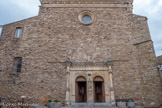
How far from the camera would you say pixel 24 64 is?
10469 mm

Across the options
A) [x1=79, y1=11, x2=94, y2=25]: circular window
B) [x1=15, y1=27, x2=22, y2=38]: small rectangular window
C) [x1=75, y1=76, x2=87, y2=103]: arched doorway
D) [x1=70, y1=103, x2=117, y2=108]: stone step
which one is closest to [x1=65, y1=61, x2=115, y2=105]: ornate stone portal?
[x1=75, y1=76, x2=87, y2=103]: arched doorway

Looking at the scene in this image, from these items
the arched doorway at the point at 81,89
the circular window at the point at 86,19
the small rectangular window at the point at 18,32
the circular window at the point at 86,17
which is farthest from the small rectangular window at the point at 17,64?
the circular window at the point at 86,19

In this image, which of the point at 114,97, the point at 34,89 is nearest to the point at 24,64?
the point at 34,89

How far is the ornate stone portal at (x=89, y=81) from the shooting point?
9.58m

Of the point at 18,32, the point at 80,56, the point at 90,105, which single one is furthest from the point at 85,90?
the point at 18,32

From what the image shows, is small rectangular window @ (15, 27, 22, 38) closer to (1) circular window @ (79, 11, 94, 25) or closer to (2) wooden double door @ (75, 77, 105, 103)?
(1) circular window @ (79, 11, 94, 25)

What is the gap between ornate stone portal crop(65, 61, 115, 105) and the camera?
9.58 meters

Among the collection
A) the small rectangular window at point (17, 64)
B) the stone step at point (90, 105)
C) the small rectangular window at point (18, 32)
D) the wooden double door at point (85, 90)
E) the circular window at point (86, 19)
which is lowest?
the stone step at point (90, 105)

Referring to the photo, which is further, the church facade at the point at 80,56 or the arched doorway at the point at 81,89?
the arched doorway at the point at 81,89

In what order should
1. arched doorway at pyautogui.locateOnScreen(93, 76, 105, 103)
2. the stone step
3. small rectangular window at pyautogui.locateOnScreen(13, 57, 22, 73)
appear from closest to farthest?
the stone step < arched doorway at pyautogui.locateOnScreen(93, 76, 105, 103) < small rectangular window at pyautogui.locateOnScreen(13, 57, 22, 73)

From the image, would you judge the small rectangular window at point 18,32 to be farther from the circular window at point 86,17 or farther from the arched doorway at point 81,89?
the arched doorway at point 81,89

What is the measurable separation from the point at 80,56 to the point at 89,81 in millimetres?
2289

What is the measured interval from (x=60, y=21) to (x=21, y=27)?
12.5ft

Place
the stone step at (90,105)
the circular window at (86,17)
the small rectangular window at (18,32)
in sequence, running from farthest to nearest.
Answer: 1. the circular window at (86,17)
2. the small rectangular window at (18,32)
3. the stone step at (90,105)
